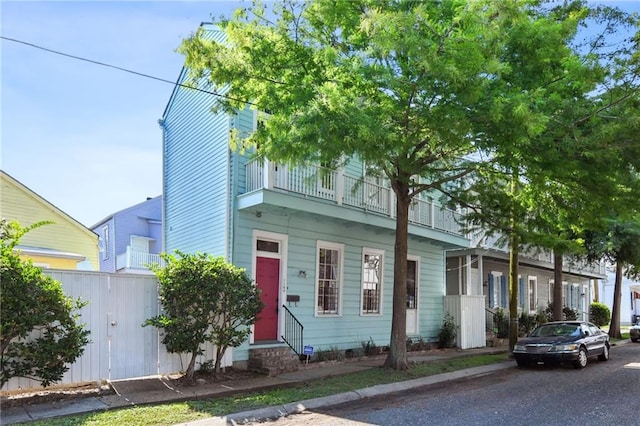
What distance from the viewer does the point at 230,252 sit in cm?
1238

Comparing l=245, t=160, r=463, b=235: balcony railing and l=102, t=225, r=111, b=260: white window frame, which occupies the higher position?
l=245, t=160, r=463, b=235: balcony railing

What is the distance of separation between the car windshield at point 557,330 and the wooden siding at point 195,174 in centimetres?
961

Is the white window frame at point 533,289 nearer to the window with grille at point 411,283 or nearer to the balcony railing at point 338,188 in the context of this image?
the balcony railing at point 338,188

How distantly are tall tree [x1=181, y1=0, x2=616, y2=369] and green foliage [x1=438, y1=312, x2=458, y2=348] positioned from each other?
348 inches

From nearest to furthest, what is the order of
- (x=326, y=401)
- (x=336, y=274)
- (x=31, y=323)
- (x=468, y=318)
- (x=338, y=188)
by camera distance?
(x=31, y=323) → (x=326, y=401) → (x=338, y=188) → (x=336, y=274) → (x=468, y=318)

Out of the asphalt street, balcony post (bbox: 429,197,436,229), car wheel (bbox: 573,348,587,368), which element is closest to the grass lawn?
the asphalt street

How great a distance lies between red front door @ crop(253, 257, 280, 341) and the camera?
12906 millimetres

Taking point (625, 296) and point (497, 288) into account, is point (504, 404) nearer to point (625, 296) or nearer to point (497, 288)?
point (497, 288)

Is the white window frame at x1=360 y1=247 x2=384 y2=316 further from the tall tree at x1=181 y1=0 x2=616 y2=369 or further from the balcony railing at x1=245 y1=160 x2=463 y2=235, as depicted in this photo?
the tall tree at x1=181 y1=0 x2=616 y2=369

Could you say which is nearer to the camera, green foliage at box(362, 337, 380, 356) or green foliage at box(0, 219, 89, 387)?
green foliage at box(0, 219, 89, 387)

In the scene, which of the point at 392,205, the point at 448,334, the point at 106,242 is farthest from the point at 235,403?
the point at 106,242

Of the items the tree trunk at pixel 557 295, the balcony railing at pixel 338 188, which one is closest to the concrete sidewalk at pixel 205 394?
the balcony railing at pixel 338 188

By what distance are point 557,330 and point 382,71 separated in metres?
10.5

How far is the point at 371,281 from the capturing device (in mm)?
16094
